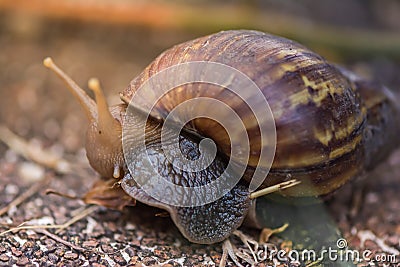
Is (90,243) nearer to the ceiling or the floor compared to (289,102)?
nearer to the floor

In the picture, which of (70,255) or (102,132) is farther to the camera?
(102,132)

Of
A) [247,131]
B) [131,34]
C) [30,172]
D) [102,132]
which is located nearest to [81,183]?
[30,172]

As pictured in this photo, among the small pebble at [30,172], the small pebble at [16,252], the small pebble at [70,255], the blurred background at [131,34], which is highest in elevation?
the blurred background at [131,34]

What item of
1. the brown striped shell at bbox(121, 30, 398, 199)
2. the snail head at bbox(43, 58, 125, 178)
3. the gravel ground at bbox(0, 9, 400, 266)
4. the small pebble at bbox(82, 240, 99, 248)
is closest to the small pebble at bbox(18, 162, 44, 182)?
the gravel ground at bbox(0, 9, 400, 266)

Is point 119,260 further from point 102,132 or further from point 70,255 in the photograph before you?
point 102,132

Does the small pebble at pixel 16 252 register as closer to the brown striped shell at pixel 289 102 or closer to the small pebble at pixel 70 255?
the small pebble at pixel 70 255

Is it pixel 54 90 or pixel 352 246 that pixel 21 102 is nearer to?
pixel 54 90

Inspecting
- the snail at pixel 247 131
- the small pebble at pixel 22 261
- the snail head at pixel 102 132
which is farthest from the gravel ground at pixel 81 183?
the snail head at pixel 102 132
